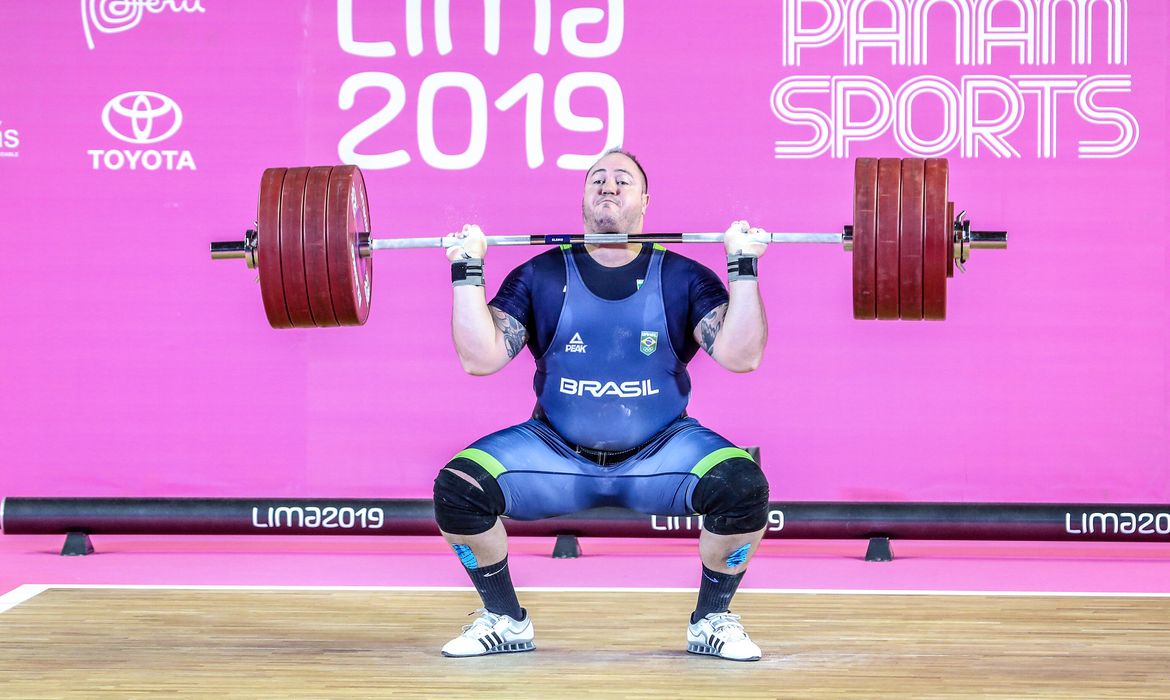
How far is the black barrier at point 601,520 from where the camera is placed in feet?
13.8

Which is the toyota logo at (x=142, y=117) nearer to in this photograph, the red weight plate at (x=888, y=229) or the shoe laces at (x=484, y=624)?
the shoe laces at (x=484, y=624)

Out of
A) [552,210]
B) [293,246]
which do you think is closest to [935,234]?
[293,246]

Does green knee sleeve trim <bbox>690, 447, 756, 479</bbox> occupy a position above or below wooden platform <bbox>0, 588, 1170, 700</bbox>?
above

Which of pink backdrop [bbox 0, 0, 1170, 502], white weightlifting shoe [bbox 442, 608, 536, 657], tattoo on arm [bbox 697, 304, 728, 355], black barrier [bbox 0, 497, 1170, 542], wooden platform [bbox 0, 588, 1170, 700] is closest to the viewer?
wooden platform [bbox 0, 588, 1170, 700]

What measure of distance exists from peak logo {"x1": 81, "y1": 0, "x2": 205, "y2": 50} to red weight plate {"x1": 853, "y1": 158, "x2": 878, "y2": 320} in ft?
9.25

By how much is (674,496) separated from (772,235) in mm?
645

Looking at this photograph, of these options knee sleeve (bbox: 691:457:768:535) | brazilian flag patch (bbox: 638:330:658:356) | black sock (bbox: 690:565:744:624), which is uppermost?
brazilian flag patch (bbox: 638:330:658:356)

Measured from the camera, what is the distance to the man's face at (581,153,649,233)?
3125 millimetres

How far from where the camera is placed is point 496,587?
9.66ft

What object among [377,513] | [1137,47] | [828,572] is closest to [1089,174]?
[1137,47]

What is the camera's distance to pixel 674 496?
2896 millimetres

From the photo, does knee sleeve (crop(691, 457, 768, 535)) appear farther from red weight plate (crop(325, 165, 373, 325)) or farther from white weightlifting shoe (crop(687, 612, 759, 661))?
red weight plate (crop(325, 165, 373, 325))

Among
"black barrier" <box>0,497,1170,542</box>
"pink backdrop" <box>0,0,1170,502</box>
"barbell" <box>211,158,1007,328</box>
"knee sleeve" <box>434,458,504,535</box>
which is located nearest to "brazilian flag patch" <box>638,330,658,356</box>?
"barbell" <box>211,158,1007,328</box>

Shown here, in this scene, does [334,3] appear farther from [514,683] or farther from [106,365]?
[514,683]
